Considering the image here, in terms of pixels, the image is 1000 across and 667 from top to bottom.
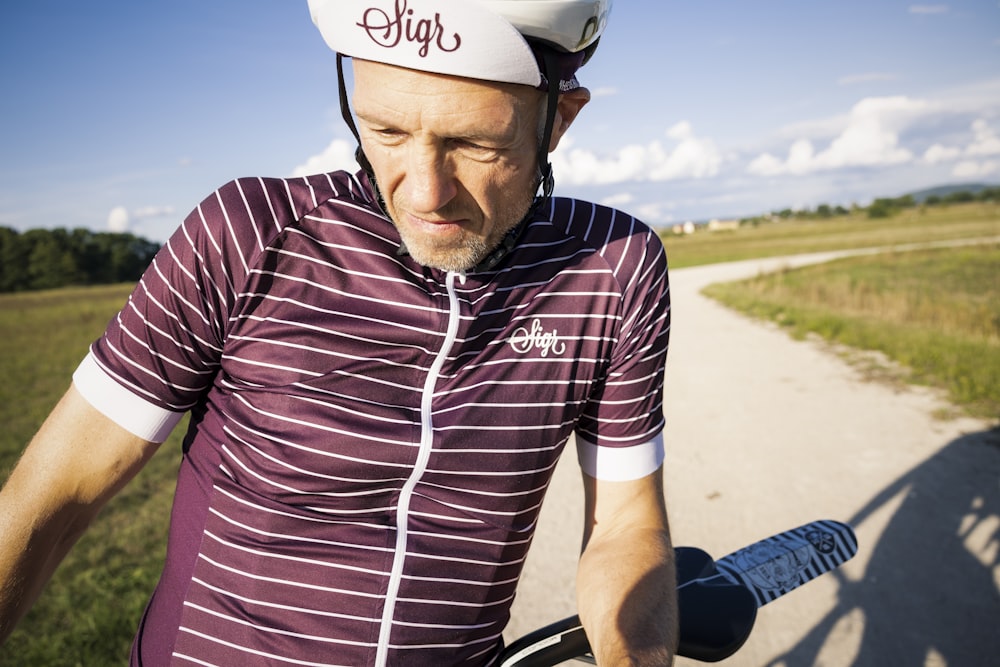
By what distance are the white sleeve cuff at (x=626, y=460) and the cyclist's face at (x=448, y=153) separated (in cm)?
64

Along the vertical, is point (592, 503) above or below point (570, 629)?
above

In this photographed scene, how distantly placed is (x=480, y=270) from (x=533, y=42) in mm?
547

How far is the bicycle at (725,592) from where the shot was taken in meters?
1.46

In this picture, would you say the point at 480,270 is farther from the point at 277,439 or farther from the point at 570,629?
the point at 570,629

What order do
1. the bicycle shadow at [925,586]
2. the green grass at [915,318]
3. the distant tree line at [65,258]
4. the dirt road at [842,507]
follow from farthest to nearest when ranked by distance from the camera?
the distant tree line at [65,258], the green grass at [915,318], the dirt road at [842,507], the bicycle shadow at [925,586]

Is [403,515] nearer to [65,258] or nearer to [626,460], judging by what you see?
[626,460]

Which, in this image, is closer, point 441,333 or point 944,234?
point 441,333

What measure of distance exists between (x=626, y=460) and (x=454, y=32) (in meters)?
1.13

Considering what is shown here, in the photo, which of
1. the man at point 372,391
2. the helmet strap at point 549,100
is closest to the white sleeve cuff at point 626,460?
the man at point 372,391

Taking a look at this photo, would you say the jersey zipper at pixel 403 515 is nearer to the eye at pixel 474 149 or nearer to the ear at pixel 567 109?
the eye at pixel 474 149

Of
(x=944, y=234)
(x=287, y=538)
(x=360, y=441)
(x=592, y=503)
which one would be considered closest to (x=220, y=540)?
(x=287, y=538)

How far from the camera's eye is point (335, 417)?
1527 mm

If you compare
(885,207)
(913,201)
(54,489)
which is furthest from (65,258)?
(913,201)

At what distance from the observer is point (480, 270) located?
1664mm
